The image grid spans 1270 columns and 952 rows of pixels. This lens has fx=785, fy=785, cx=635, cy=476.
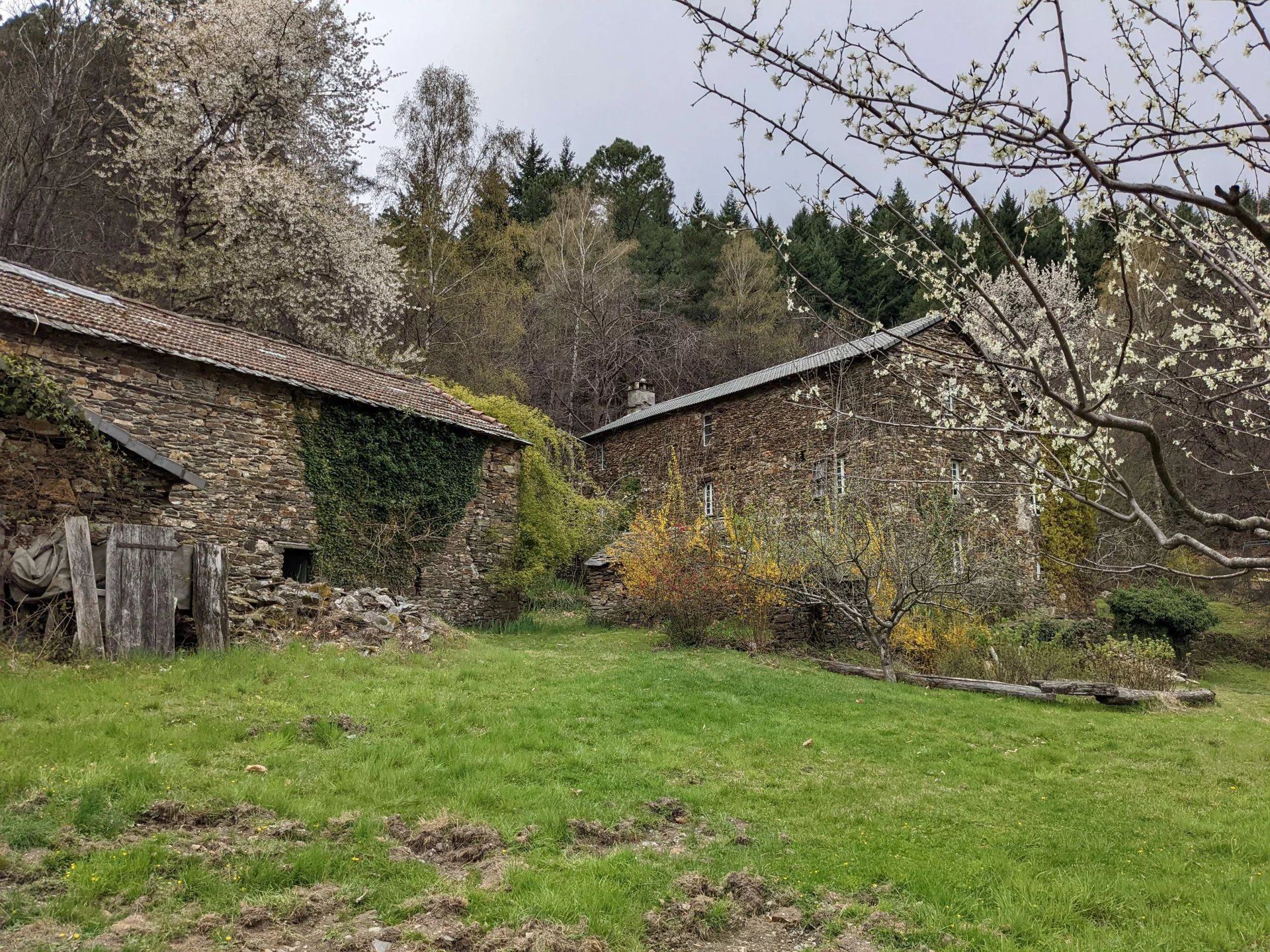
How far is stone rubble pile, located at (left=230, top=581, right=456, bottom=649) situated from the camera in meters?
10.1

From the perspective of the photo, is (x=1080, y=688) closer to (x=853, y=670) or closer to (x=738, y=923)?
(x=853, y=670)

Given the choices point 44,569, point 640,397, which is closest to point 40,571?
point 44,569

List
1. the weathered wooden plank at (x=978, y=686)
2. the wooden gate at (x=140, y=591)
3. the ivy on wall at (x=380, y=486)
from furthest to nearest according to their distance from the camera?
the ivy on wall at (x=380, y=486) → the weathered wooden plank at (x=978, y=686) → the wooden gate at (x=140, y=591)

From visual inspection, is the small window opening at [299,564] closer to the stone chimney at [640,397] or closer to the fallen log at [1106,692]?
the fallen log at [1106,692]

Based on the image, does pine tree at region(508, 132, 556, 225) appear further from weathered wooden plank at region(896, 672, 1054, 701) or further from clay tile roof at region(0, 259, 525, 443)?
weathered wooden plank at region(896, 672, 1054, 701)

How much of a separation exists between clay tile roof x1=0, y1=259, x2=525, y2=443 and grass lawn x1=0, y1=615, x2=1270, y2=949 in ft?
20.9

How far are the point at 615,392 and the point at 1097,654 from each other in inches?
910

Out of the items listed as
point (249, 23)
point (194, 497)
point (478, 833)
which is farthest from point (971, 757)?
point (249, 23)

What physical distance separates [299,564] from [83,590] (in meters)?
6.93

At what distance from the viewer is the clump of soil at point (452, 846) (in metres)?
4.47

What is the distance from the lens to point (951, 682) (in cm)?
1212

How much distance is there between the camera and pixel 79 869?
3.88 metres

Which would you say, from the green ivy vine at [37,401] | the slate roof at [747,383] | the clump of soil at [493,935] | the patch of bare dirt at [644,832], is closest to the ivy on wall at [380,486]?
the green ivy vine at [37,401]

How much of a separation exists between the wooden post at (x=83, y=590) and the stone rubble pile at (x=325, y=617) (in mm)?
1972
